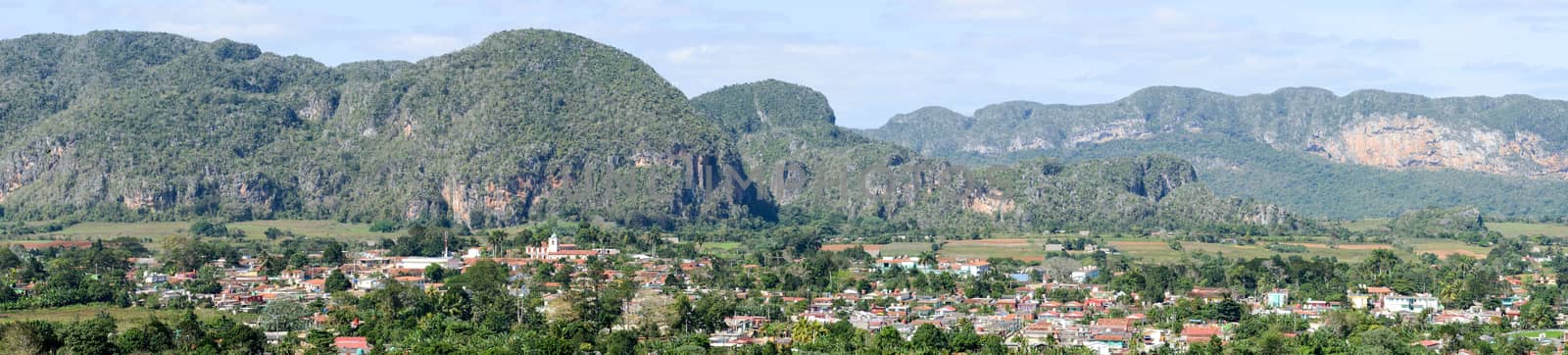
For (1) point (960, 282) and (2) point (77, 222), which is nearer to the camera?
(1) point (960, 282)

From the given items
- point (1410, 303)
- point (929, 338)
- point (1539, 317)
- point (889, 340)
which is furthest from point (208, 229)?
point (1539, 317)

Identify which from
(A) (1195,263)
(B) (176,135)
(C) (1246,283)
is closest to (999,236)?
(A) (1195,263)

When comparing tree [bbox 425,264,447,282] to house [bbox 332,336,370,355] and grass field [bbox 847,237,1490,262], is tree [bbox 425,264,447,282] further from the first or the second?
grass field [bbox 847,237,1490,262]

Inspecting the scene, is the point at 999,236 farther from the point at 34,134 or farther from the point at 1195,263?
the point at 34,134

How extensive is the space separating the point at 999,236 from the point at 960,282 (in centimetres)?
4967

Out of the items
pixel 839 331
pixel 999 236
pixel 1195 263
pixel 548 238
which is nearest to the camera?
pixel 839 331

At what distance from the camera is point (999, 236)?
167 metres

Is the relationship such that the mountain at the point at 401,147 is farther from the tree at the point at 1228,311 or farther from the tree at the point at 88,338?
the tree at the point at 88,338

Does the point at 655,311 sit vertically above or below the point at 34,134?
below

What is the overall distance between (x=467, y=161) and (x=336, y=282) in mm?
63397

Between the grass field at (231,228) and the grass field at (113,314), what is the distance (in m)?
52.5

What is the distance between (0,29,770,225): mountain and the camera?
6540 inches

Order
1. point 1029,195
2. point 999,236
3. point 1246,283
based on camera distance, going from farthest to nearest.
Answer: point 1029,195 < point 999,236 < point 1246,283

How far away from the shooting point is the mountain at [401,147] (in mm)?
166125
